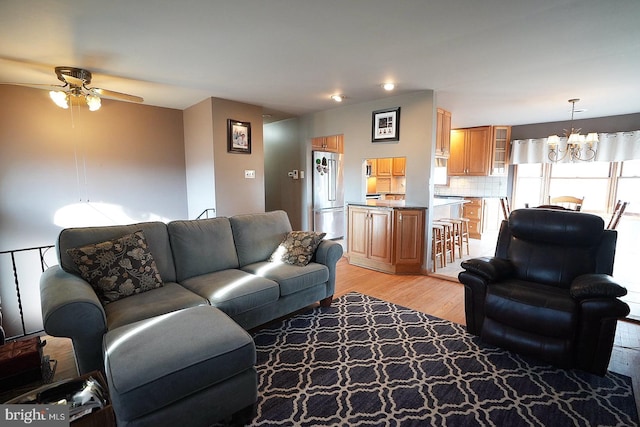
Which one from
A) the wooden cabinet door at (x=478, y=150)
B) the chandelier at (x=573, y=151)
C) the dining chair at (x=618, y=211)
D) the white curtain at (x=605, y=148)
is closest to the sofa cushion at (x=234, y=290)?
the dining chair at (x=618, y=211)

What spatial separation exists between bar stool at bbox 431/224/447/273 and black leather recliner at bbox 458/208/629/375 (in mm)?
1585

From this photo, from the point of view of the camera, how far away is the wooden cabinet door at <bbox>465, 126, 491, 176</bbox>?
6406mm

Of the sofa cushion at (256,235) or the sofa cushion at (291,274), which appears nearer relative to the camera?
the sofa cushion at (291,274)

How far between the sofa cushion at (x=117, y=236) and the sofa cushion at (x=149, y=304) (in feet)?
0.88

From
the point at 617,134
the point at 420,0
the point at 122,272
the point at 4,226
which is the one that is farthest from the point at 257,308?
the point at 617,134

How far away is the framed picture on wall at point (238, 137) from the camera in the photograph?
440 cm

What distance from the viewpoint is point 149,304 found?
2.04m

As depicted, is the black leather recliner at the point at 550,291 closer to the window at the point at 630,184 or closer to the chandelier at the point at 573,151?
the chandelier at the point at 573,151

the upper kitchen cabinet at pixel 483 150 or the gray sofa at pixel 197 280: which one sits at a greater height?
the upper kitchen cabinet at pixel 483 150

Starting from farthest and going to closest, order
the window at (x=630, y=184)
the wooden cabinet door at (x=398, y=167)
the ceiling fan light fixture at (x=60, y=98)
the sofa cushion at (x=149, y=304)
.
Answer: the wooden cabinet door at (x=398, y=167) → the window at (x=630, y=184) → the ceiling fan light fixture at (x=60, y=98) → the sofa cushion at (x=149, y=304)

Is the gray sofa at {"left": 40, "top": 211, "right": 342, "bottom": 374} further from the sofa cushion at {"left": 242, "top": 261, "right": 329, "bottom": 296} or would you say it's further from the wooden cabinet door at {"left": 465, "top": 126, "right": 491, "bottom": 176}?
the wooden cabinet door at {"left": 465, "top": 126, "right": 491, "bottom": 176}

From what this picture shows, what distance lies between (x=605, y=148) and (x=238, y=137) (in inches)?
249

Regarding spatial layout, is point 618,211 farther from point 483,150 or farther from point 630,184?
point 483,150

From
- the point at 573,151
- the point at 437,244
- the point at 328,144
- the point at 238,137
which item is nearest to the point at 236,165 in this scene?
the point at 238,137
